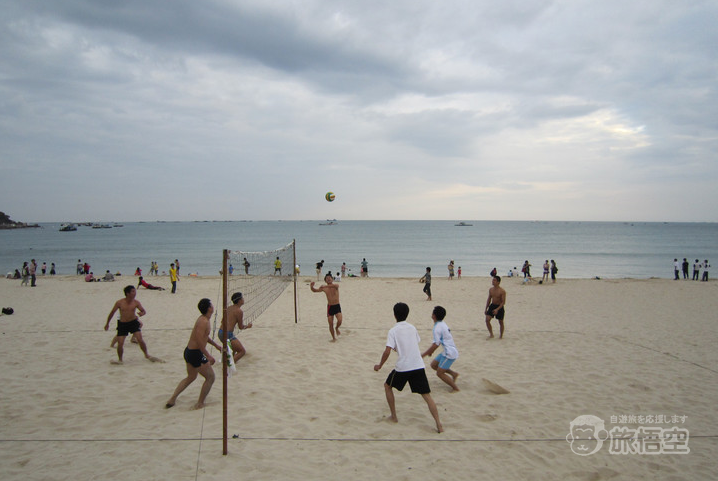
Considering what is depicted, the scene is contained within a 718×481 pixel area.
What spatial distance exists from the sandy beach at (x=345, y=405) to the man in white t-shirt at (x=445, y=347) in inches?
10.6

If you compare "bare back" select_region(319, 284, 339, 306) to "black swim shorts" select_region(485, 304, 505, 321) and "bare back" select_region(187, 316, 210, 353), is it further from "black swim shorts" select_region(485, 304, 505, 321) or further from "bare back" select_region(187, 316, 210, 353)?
"bare back" select_region(187, 316, 210, 353)

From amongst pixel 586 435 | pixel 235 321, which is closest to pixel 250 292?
pixel 235 321

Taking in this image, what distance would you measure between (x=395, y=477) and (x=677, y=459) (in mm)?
3065

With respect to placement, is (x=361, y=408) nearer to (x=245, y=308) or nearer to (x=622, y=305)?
(x=245, y=308)

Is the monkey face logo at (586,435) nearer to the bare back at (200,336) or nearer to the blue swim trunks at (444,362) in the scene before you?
the blue swim trunks at (444,362)

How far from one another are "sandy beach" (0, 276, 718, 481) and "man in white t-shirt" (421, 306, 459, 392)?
27 cm

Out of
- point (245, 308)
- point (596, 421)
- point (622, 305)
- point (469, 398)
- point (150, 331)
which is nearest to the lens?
point (596, 421)

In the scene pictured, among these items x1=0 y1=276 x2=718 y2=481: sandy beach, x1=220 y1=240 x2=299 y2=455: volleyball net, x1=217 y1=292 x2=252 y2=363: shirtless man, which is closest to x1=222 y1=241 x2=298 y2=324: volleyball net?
x1=220 y1=240 x2=299 y2=455: volleyball net

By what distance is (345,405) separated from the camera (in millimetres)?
5449

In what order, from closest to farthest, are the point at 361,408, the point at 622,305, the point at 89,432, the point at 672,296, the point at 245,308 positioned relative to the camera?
the point at 89,432
the point at 361,408
the point at 245,308
the point at 622,305
the point at 672,296

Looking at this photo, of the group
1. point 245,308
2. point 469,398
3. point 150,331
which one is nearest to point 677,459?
point 469,398

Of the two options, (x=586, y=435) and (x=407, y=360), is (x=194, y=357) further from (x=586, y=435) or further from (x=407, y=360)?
(x=586, y=435)

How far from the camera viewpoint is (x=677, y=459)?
13.6 ft

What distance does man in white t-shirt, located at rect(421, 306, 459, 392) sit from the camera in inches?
220
